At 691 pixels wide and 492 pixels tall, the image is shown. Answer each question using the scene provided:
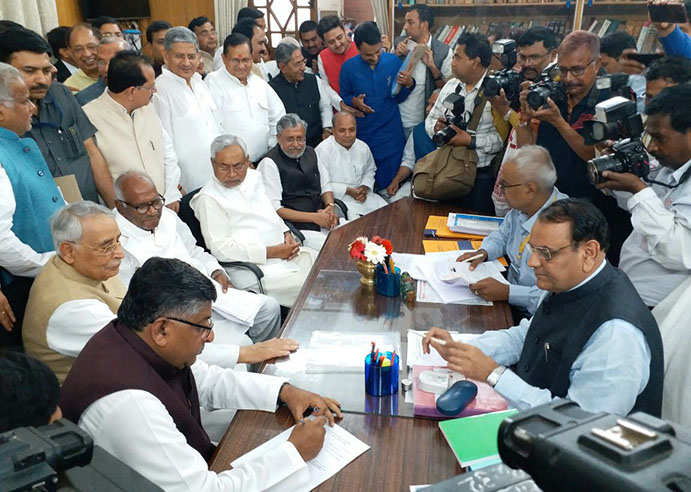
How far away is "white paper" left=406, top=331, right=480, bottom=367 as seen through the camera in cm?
188

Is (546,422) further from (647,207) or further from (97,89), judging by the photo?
(97,89)

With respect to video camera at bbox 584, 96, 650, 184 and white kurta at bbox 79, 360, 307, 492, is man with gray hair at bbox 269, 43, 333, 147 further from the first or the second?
white kurta at bbox 79, 360, 307, 492

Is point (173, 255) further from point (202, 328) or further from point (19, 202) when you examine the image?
point (202, 328)

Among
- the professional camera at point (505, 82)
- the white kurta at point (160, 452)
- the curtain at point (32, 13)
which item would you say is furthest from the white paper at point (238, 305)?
the curtain at point (32, 13)

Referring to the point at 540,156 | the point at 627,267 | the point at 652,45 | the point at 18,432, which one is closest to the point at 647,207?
the point at 627,267

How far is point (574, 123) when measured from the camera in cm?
295

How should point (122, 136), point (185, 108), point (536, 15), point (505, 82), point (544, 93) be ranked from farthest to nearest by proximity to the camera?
point (536, 15) < point (185, 108) < point (505, 82) < point (122, 136) < point (544, 93)

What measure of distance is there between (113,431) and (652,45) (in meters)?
5.87

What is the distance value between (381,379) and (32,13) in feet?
13.0

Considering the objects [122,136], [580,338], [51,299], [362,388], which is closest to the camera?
[580,338]

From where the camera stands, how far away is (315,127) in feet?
15.8

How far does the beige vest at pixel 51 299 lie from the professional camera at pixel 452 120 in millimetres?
2091

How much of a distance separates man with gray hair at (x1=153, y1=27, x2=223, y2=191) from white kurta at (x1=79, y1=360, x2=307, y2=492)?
2448mm

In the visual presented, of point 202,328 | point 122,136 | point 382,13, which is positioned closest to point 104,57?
point 122,136
